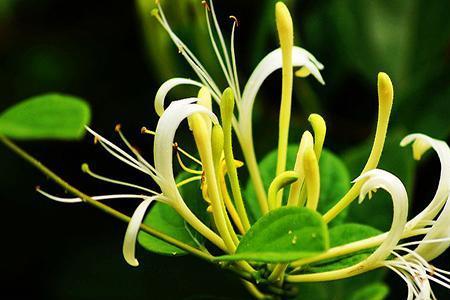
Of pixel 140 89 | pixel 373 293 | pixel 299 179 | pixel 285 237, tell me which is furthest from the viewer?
pixel 140 89

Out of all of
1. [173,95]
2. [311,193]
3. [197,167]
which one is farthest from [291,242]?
[173,95]

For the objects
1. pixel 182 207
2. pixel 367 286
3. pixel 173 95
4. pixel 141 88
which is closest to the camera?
pixel 182 207

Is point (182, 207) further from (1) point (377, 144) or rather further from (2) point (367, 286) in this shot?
(2) point (367, 286)

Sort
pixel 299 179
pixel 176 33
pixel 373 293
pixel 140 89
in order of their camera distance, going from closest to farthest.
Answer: pixel 299 179
pixel 373 293
pixel 176 33
pixel 140 89

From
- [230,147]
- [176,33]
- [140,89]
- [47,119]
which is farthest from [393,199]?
[140,89]

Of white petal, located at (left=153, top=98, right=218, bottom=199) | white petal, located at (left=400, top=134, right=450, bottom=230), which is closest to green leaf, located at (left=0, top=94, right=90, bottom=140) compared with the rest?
white petal, located at (left=153, top=98, right=218, bottom=199)

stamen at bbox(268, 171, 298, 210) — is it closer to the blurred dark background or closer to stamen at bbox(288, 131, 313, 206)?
stamen at bbox(288, 131, 313, 206)

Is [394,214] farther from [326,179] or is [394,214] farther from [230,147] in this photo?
[326,179]
